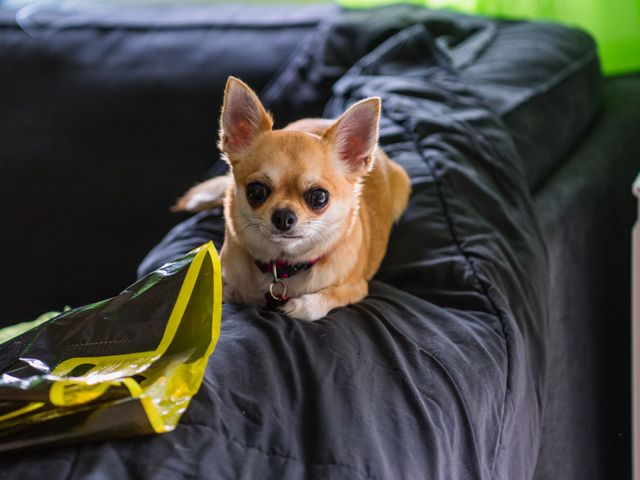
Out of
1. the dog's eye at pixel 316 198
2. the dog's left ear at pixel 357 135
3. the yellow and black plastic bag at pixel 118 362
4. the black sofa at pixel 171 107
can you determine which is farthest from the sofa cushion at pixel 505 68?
the yellow and black plastic bag at pixel 118 362

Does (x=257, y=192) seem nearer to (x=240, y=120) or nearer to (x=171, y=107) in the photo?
(x=240, y=120)

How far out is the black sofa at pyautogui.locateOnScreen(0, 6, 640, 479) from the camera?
6.23 ft

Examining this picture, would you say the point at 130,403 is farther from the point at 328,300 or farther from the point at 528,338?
the point at 528,338

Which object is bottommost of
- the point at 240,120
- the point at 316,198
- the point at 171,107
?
the point at 171,107

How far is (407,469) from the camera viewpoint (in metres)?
0.95

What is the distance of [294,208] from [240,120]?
0.65 feet

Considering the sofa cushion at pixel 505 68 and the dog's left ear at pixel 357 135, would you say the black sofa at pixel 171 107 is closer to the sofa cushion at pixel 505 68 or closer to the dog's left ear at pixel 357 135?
the sofa cushion at pixel 505 68

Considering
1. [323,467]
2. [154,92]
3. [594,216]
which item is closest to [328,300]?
[323,467]

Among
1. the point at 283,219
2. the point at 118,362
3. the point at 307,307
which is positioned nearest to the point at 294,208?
the point at 283,219

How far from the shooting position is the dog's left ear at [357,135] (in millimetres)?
1356

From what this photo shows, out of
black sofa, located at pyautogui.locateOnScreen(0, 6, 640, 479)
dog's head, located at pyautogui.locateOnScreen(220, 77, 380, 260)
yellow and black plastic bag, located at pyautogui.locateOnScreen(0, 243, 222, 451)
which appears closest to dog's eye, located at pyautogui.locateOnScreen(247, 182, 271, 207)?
dog's head, located at pyautogui.locateOnScreen(220, 77, 380, 260)

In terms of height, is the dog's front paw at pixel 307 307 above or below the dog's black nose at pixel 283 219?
below

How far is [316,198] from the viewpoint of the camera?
1337 mm

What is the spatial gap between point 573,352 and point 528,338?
34cm
